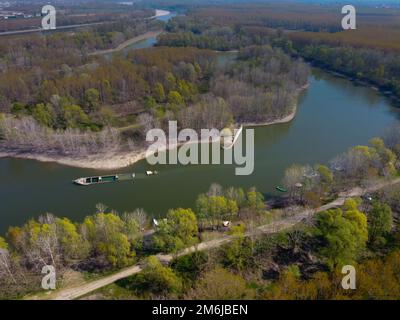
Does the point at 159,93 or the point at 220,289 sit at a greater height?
the point at 159,93

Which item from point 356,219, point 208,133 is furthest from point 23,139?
point 356,219

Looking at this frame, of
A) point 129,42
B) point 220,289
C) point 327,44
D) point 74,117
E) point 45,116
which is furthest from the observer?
point 129,42

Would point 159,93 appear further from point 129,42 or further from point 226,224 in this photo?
point 129,42

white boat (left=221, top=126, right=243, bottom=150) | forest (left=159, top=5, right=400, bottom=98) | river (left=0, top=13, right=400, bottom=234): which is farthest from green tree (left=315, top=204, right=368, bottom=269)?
forest (left=159, top=5, right=400, bottom=98)

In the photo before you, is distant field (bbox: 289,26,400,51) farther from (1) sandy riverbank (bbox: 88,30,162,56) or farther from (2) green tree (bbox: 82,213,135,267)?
(2) green tree (bbox: 82,213,135,267)

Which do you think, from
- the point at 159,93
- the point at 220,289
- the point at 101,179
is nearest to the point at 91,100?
the point at 159,93

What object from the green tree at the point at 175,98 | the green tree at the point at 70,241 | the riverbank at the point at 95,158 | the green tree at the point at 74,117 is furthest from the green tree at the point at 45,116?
the green tree at the point at 70,241

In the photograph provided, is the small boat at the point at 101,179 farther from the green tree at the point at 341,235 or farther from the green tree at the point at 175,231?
the green tree at the point at 341,235
